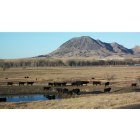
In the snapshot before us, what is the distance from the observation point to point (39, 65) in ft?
403

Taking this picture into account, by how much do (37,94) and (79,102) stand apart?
1000cm
